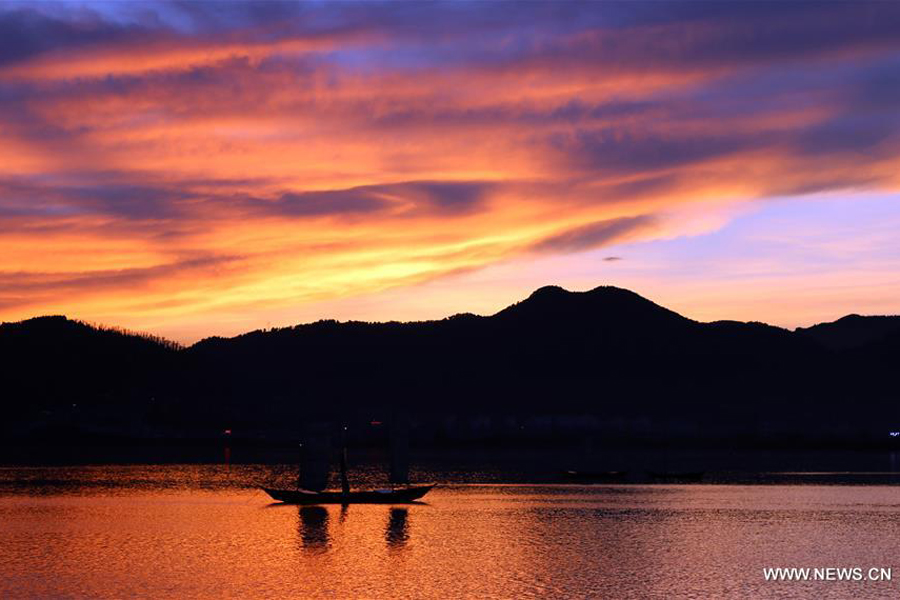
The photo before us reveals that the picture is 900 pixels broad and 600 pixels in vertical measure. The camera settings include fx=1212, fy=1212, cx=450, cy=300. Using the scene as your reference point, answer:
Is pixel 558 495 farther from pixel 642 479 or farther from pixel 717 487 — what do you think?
pixel 642 479

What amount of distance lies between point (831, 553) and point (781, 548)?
386 cm

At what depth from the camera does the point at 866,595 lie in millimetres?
68000

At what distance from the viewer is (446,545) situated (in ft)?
304

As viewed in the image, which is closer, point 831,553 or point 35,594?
point 35,594

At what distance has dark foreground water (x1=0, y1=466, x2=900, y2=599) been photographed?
2803 inches

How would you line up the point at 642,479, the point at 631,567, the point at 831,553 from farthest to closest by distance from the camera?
the point at 642,479
the point at 831,553
the point at 631,567

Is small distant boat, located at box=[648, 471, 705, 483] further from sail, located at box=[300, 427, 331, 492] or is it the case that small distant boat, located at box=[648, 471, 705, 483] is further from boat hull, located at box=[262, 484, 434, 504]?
sail, located at box=[300, 427, 331, 492]

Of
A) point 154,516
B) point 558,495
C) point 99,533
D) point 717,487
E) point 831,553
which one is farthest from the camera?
point 717,487

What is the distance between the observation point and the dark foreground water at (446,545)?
71.2 metres

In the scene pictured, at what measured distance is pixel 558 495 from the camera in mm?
153250

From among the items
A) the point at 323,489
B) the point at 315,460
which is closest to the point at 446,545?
the point at 315,460

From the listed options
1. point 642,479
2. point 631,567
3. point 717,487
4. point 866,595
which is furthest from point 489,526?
point 642,479

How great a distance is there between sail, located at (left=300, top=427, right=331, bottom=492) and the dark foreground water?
317 centimetres

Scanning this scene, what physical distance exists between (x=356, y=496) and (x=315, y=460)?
5.76 meters
